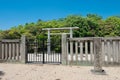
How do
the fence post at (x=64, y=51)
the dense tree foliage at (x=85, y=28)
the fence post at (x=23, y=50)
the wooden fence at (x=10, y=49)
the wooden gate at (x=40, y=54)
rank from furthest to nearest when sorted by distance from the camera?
the dense tree foliage at (x=85, y=28) < the wooden gate at (x=40, y=54) < the wooden fence at (x=10, y=49) < the fence post at (x=23, y=50) < the fence post at (x=64, y=51)

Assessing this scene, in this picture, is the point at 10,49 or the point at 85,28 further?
the point at 85,28

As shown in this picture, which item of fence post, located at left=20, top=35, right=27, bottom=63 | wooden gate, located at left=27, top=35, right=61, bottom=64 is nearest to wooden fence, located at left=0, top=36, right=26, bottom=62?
fence post, located at left=20, top=35, right=27, bottom=63

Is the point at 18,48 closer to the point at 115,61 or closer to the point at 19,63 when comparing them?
the point at 19,63

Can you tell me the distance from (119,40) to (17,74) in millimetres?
5425

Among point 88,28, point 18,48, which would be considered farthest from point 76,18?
point 18,48

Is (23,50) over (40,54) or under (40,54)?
over

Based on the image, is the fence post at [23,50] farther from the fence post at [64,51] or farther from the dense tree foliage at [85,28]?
the dense tree foliage at [85,28]

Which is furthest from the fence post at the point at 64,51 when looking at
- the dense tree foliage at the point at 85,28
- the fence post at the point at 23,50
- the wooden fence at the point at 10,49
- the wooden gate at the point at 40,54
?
the dense tree foliage at the point at 85,28

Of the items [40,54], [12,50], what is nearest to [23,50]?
[12,50]

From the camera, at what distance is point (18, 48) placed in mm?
12141

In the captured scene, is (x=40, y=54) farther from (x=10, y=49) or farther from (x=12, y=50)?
A: (x=10, y=49)

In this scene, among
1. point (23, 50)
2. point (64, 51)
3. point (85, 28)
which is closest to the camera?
point (64, 51)

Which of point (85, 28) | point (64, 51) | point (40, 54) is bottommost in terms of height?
point (40, 54)

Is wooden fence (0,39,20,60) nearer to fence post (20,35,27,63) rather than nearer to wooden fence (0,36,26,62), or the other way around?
wooden fence (0,36,26,62)
